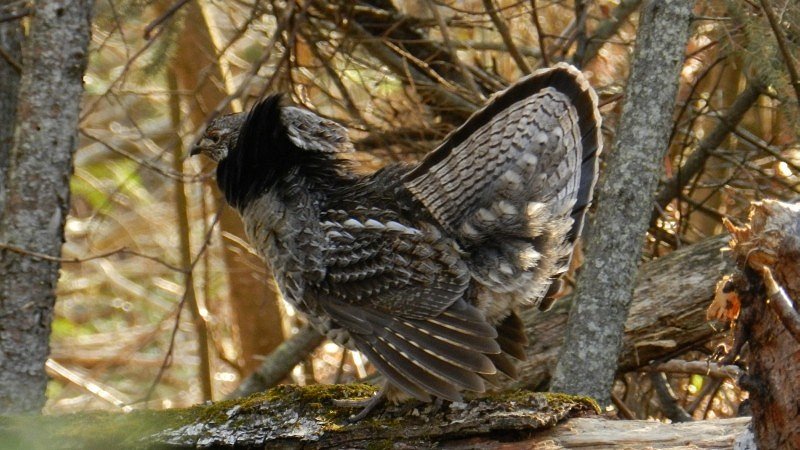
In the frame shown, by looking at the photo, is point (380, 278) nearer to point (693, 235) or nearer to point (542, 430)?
point (542, 430)

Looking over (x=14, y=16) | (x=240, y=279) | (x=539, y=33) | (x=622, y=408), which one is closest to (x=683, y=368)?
(x=622, y=408)

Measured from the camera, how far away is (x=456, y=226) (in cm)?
428

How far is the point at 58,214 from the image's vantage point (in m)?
4.73

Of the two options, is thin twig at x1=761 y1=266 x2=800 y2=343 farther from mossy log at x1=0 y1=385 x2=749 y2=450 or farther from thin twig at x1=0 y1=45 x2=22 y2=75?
thin twig at x1=0 y1=45 x2=22 y2=75

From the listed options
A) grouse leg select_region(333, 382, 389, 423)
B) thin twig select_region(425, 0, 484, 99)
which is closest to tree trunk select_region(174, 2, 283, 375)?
thin twig select_region(425, 0, 484, 99)

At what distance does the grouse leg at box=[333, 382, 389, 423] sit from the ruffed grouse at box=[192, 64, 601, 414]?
74mm

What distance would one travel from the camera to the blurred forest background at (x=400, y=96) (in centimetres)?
571

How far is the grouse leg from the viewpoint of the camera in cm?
396

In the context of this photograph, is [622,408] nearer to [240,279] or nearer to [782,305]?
[782,305]

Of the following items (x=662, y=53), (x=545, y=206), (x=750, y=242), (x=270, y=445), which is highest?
(x=662, y=53)

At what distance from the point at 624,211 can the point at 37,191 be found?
275 centimetres

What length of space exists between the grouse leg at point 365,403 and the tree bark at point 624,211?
40.2 inches

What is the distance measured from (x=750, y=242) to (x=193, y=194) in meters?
8.16

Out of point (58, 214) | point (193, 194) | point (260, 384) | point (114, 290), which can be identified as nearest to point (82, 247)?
point (114, 290)
